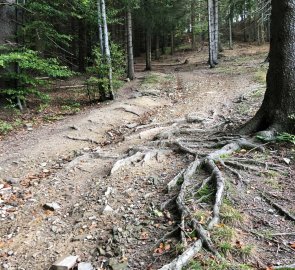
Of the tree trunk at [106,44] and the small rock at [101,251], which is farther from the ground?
the tree trunk at [106,44]

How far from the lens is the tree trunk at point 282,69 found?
19.2 feet

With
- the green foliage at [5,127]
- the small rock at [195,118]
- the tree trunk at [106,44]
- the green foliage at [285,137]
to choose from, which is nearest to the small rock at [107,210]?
the green foliage at [285,137]

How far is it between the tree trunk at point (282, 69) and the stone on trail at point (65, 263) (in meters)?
4.31

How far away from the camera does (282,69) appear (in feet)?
19.7

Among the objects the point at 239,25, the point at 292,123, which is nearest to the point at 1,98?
the point at 292,123

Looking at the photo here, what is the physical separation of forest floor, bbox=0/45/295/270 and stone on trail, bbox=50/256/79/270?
109 mm

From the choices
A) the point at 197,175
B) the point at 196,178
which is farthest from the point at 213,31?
the point at 196,178

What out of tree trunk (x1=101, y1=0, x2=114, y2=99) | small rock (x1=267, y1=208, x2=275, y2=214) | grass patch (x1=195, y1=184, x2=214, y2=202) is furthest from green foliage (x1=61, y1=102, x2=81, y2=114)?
small rock (x1=267, y1=208, x2=275, y2=214)

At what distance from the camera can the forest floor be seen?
3.82 m

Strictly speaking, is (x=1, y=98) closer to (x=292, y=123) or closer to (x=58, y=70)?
(x=58, y=70)

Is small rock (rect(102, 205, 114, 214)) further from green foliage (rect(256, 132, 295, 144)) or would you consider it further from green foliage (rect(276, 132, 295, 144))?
green foliage (rect(276, 132, 295, 144))

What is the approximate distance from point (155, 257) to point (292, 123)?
3.81 m

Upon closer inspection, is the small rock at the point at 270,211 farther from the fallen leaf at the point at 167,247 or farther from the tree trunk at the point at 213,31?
the tree trunk at the point at 213,31

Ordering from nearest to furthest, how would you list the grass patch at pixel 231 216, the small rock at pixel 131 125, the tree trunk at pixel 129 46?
the grass patch at pixel 231 216 < the small rock at pixel 131 125 < the tree trunk at pixel 129 46
